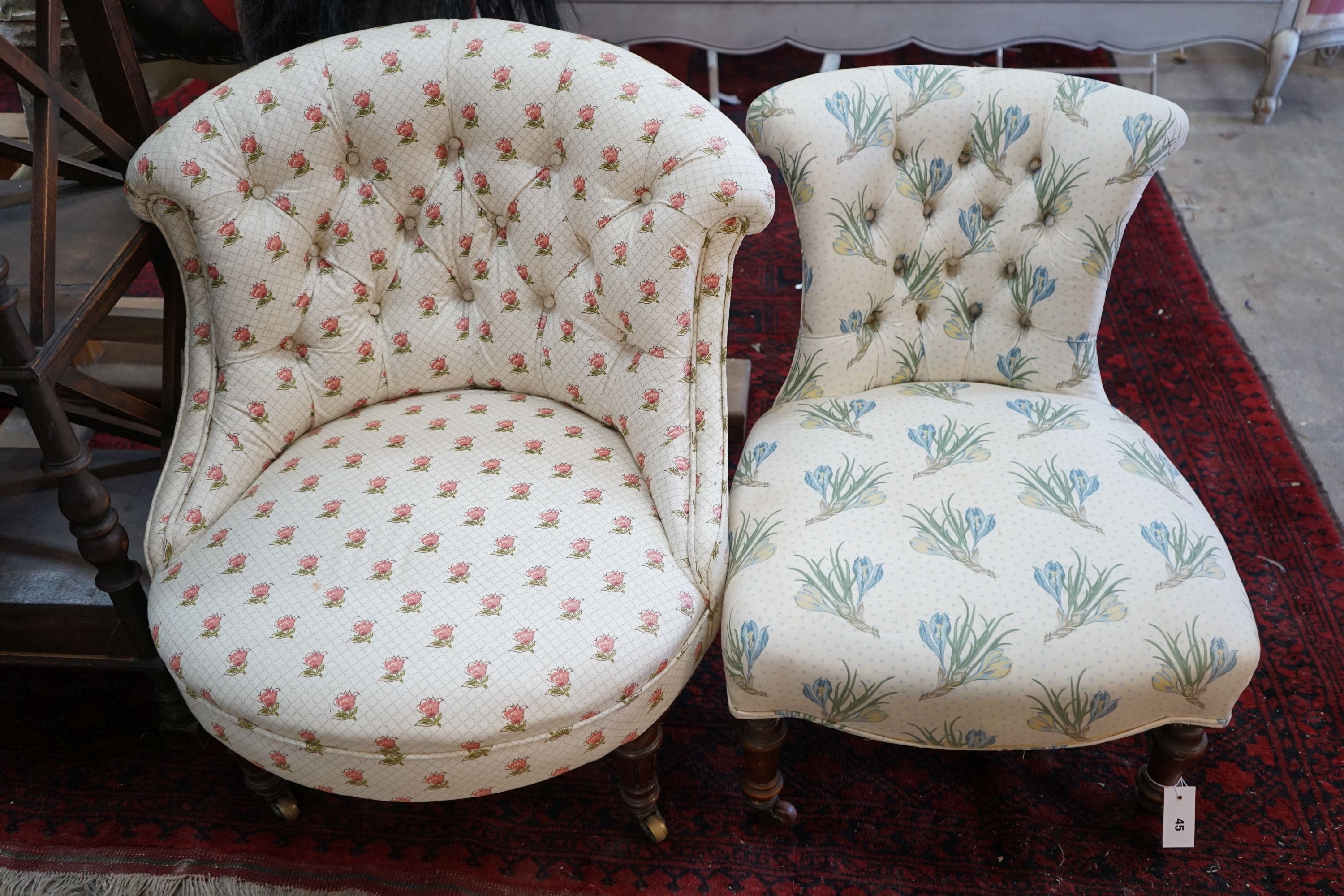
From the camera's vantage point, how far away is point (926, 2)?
2547 mm

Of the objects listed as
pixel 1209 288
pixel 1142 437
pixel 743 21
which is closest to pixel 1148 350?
pixel 1209 288

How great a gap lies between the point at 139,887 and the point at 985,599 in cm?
113

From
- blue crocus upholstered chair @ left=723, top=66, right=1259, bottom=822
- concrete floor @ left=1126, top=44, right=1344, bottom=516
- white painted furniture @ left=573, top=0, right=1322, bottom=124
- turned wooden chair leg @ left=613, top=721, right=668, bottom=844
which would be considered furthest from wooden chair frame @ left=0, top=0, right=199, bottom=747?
concrete floor @ left=1126, top=44, right=1344, bottom=516

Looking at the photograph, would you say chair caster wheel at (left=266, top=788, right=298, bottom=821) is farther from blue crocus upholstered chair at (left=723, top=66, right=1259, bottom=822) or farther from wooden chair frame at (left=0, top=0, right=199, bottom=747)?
blue crocus upholstered chair at (left=723, top=66, right=1259, bottom=822)

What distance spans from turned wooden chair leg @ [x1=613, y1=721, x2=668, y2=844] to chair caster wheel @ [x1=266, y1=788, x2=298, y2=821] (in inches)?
17.2

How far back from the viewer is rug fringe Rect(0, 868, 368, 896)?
4.51 feet

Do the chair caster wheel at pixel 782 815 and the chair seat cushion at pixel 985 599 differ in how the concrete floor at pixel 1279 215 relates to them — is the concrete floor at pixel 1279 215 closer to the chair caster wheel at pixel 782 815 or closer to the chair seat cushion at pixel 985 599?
the chair seat cushion at pixel 985 599

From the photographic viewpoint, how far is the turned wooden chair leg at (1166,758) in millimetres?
1263

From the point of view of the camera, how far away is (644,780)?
53.3 inches

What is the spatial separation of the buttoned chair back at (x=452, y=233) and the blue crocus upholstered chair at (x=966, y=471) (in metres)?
0.13

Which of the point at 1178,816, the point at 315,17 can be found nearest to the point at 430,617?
the point at 315,17

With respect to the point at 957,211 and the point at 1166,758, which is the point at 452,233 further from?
the point at 1166,758

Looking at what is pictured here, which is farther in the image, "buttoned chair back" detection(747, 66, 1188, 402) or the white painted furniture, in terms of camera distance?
the white painted furniture

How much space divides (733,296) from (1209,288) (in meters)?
1.03
